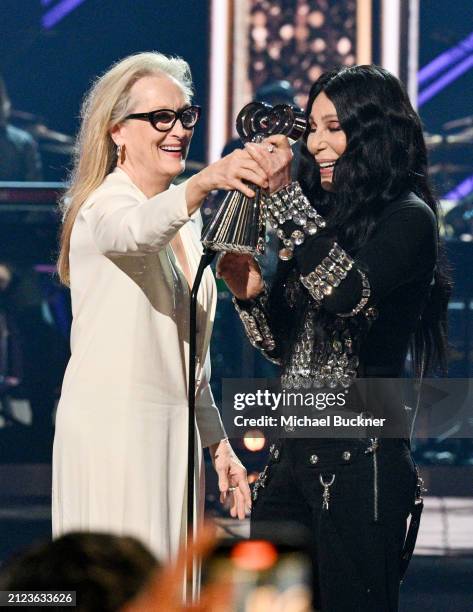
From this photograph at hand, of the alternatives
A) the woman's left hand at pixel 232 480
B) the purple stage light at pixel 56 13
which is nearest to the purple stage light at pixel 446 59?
the purple stage light at pixel 56 13

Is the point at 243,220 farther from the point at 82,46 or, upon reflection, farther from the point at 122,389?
the point at 82,46

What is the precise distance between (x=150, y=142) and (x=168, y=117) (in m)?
0.06

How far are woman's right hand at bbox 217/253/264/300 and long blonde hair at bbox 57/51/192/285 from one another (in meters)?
0.28

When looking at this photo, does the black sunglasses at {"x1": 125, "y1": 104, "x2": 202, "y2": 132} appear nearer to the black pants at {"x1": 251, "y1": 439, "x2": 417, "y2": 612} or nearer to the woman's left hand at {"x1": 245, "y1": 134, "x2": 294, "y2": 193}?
the woman's left hand at {"x1": 245, "y1": 134, "x2": 294, "y2": 193}

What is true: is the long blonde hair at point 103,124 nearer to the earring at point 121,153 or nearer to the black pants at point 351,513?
the earring at point 121,153

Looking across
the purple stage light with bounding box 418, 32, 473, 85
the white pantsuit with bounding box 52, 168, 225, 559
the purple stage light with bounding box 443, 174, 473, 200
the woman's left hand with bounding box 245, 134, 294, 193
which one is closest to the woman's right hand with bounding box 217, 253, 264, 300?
the white pantsuit with bounding box 52, 168, 225, 559

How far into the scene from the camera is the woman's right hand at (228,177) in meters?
1.84

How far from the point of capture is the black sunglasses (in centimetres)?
216

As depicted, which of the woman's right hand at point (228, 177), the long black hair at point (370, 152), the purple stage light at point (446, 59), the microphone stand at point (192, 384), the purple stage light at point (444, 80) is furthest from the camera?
the purple stage light at point (444, 80)

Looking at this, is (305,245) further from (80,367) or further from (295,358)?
(80,367)

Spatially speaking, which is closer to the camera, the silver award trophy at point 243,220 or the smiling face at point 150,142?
the silver award trophy at point 243,220

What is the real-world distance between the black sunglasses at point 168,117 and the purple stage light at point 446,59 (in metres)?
4.00

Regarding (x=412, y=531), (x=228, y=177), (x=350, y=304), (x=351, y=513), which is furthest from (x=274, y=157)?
(x=412, y=531)

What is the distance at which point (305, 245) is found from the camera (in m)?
2.04
